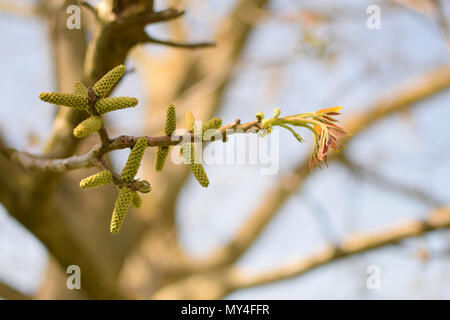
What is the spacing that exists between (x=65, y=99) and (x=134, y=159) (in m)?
0.18

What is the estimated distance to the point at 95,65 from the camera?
1261mm

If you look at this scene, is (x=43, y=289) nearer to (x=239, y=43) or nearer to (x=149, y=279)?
(x=149, y=279)

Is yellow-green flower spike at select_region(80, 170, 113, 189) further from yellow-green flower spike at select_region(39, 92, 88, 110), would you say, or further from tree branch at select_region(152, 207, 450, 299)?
tree branch at select_region(152, 207, 450, 299)

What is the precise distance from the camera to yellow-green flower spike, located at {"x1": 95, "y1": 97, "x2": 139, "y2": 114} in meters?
0.76

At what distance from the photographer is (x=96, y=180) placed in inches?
30.5

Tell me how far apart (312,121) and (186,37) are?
344 centimetres

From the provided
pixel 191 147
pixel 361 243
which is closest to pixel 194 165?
pixel 191 147

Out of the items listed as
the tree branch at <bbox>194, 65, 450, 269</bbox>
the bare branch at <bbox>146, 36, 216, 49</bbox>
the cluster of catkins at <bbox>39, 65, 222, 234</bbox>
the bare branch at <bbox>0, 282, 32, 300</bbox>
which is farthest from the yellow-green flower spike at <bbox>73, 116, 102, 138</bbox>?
the tree branch at <bbox>194, 65, 450, 269</bbox>

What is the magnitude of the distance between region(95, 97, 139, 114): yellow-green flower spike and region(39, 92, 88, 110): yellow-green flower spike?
0.03m

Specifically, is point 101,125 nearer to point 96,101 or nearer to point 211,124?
point 96,101

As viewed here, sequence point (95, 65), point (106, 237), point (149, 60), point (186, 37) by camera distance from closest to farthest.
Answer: point (95, 65)
point (106, 237)
point (186, 37)
point (149, 60)

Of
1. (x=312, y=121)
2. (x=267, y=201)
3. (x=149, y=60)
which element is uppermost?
(x=149, y=60)
